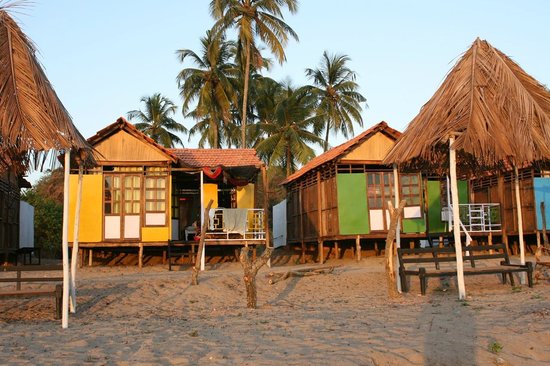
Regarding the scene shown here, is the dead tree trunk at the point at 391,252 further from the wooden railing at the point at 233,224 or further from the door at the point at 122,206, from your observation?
the door at the point at 122,206

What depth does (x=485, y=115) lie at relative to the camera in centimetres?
1057

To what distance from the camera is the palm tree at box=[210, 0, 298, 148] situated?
30.7 m

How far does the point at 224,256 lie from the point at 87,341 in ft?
44.7

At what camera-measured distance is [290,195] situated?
1018 inches

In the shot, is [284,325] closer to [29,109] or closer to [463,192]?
[29,109]

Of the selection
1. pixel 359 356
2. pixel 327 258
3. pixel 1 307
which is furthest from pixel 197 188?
pixel 359 356

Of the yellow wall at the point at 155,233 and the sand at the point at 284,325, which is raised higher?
the yellow wall at the point at 155,233

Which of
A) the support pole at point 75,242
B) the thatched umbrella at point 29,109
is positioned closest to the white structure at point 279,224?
the support pole at point 75,242

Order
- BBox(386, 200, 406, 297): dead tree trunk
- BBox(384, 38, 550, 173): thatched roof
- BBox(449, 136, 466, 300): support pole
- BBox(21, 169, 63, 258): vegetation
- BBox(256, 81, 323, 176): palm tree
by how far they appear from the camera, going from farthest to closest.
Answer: BBox(256, 81, 323, 176): palm tree
BBox(21, 169, 63, 258): vegetation
BBox(386, 200, 406, 297): dead tree trunk
BBox(449, 136, 466, 300): support pole
BBox(384, 38, 550, 173): thatched roof

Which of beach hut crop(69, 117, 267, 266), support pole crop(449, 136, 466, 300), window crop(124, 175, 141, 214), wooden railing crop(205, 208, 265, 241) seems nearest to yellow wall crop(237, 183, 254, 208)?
wooden railing crop(205, 208, 265, 241)

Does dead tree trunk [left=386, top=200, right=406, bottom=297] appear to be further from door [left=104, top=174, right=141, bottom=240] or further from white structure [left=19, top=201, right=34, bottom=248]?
white structure [left=19, top=201, right=34, bottom=248]

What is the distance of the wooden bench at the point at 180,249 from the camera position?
57.3 ft

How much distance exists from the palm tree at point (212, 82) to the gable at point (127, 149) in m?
14.4

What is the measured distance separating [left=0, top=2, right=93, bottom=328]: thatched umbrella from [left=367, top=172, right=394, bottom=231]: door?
37.7 ft
